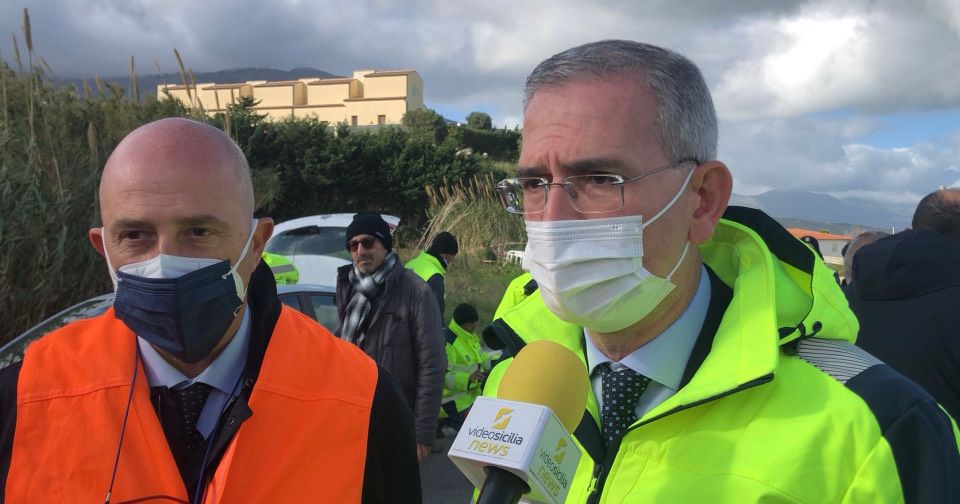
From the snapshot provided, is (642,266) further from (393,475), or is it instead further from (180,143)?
(180,143)

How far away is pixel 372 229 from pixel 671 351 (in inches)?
155

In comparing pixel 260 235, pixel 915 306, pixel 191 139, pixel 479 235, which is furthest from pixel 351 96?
pixel 191 139

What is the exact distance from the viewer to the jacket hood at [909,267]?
132 inches

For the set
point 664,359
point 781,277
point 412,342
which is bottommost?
point 412,342

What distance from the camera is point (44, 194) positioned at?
5.83 meters

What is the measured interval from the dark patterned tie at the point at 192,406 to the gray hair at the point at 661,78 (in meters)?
1.22

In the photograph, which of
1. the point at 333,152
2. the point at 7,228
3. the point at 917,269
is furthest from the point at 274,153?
the point at 917,269

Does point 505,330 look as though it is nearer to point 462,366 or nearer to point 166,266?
point 166,266

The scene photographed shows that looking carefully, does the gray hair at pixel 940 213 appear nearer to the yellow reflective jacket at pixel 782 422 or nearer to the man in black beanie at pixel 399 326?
the yellow reflective jacket at pixel 782 422

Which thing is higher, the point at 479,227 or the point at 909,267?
the point at 909,267

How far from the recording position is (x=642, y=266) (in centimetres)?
175

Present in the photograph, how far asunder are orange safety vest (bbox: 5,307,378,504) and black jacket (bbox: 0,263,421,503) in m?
0.04

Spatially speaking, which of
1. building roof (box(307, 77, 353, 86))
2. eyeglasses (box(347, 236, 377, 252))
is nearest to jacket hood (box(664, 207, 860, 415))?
eyeglasses (box(347, 236, 377, 252))

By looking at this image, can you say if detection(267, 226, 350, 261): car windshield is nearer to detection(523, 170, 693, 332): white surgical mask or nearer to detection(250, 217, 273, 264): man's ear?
detection(250, 217, 273, 264): man's ear
